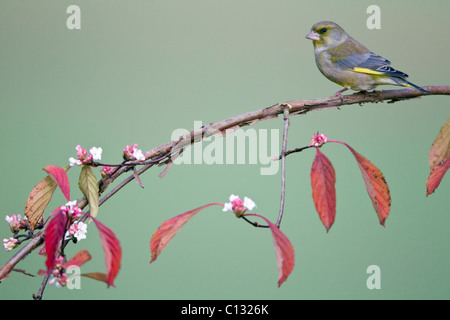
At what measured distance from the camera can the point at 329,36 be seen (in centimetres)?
86

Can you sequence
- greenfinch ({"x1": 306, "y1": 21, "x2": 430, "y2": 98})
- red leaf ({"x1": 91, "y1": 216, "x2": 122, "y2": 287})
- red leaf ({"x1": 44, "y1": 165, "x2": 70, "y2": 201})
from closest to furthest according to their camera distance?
red leaf ({"x1": 91, "y1": 216, "x2": 122, "y2": 287}) < red leaf ({"x1": 44, "y1": 165, "x2": 70, "y2": 201}) < greenfinch ({"x1": 306, "y1": 21, "x2": 430, "y2": 98})

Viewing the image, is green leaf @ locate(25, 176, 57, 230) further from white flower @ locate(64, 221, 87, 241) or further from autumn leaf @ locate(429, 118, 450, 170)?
autumn leaf @ locate(429, 118, 450, 170)

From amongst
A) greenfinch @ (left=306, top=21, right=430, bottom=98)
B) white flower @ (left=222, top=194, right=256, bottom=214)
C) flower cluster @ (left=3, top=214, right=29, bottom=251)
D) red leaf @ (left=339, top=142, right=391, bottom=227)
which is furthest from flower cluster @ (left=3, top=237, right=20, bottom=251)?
greenfinch @ (left=306, top=21, right=430, bottom=98)

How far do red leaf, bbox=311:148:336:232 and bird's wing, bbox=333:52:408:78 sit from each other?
1.35 ft

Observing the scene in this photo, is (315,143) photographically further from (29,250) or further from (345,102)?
(29,250)

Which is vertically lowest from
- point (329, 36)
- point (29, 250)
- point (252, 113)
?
point (29, 250)

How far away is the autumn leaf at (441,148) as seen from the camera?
0.52m

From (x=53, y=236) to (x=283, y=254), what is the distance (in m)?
0.18

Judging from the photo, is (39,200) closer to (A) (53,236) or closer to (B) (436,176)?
(A) (53,236)

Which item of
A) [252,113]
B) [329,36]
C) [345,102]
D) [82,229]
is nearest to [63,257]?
[82,229]

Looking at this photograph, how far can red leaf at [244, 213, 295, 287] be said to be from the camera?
0.35m

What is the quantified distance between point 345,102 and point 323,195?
0.18 meters

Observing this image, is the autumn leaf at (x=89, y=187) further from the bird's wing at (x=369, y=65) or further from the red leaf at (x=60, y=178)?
the bird's wing at (x=369, y=65)

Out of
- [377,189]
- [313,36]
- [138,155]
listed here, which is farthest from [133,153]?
[313,36]
